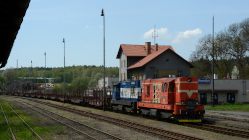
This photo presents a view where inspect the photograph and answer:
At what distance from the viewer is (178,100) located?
18.5 m

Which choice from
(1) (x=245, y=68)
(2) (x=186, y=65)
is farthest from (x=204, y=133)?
(1) (x=245, y=68)

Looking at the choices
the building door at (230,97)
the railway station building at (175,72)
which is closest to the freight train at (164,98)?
the railway station building at (175,72)

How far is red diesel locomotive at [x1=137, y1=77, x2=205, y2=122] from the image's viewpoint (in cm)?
1806

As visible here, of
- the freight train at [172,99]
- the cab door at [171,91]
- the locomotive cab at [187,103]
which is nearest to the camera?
the locomotive cab at [187,103]

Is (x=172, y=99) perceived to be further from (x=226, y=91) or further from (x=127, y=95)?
(x=226, y=91)

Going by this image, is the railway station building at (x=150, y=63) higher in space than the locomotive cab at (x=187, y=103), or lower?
higher

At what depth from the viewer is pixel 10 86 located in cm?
11150

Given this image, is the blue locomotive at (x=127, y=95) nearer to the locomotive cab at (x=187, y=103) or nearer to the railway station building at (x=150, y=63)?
the locomotive cab at (x=187, y=103)

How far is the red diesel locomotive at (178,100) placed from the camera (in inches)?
711

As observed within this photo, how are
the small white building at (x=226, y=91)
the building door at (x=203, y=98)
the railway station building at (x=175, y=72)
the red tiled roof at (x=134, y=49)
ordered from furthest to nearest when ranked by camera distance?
the red tiled roof at (x=134, y=49) < the small white building at (x=226, y=91) < the building door at (x=203, y=98) < the railway station building at (x=175, y=72)

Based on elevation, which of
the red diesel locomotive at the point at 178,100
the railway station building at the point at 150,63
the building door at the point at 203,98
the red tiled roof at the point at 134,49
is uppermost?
the red tiled roof at the point at 134,49

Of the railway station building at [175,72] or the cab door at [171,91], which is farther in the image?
the railway station building at [175,72]

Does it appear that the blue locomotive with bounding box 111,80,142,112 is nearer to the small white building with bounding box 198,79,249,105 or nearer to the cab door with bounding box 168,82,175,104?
the cab door with bounding box 168,82,175,104

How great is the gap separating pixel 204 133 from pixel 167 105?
4.24 metres
